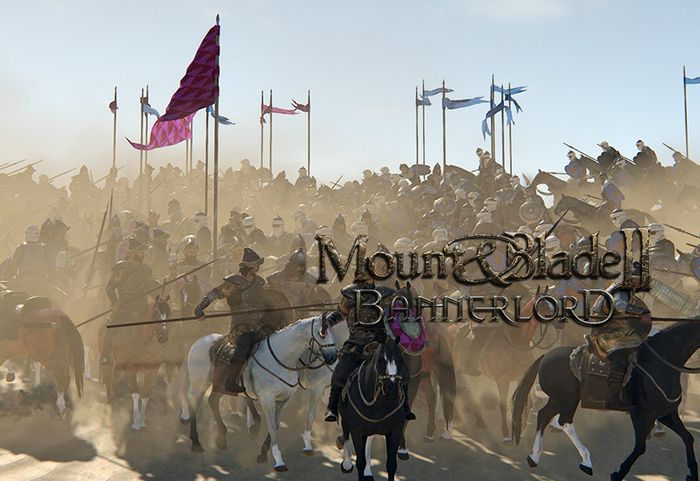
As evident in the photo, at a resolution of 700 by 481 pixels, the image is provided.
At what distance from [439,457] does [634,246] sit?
25.8 ft

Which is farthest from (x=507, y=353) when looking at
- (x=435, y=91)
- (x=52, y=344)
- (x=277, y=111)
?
(x=277, y=111)

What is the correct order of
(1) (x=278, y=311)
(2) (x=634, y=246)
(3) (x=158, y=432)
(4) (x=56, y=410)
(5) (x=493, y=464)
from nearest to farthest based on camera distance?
1. (5) (x=493, y=464)
2. (1) (x=278, y=311)
3. (3) (x=158, y=432)
4. (4) (x=56, y=410)
5. (2) (x=634, y=246)

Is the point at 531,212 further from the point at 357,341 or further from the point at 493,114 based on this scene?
the point at 357,341

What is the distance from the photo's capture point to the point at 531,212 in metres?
27.3

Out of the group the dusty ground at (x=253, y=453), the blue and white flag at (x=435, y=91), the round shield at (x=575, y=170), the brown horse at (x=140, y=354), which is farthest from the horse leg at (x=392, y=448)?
the blue and white flag at (x=435, y=91)

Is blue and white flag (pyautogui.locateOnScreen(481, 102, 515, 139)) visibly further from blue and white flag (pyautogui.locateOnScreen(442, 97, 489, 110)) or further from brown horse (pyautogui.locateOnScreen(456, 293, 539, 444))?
brown horse (pyautogui.locateOnScreen(456, 293, 539, 444))

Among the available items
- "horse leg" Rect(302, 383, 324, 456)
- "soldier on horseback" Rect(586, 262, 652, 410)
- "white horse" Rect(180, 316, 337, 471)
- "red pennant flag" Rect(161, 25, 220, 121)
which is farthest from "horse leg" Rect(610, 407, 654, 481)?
"red pennant flag" Rect(161, 25, 220, 121)

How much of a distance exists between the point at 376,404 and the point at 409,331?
5.01 feet

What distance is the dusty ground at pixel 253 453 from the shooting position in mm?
11430

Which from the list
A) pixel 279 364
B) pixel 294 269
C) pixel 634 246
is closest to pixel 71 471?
pixel 279 364

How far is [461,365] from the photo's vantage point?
49.2 feet

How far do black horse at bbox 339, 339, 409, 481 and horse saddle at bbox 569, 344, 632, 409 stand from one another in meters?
3.00

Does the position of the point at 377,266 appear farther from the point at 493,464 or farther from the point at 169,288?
the point at 169,288

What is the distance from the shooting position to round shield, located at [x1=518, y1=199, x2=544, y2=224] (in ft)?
89.6
